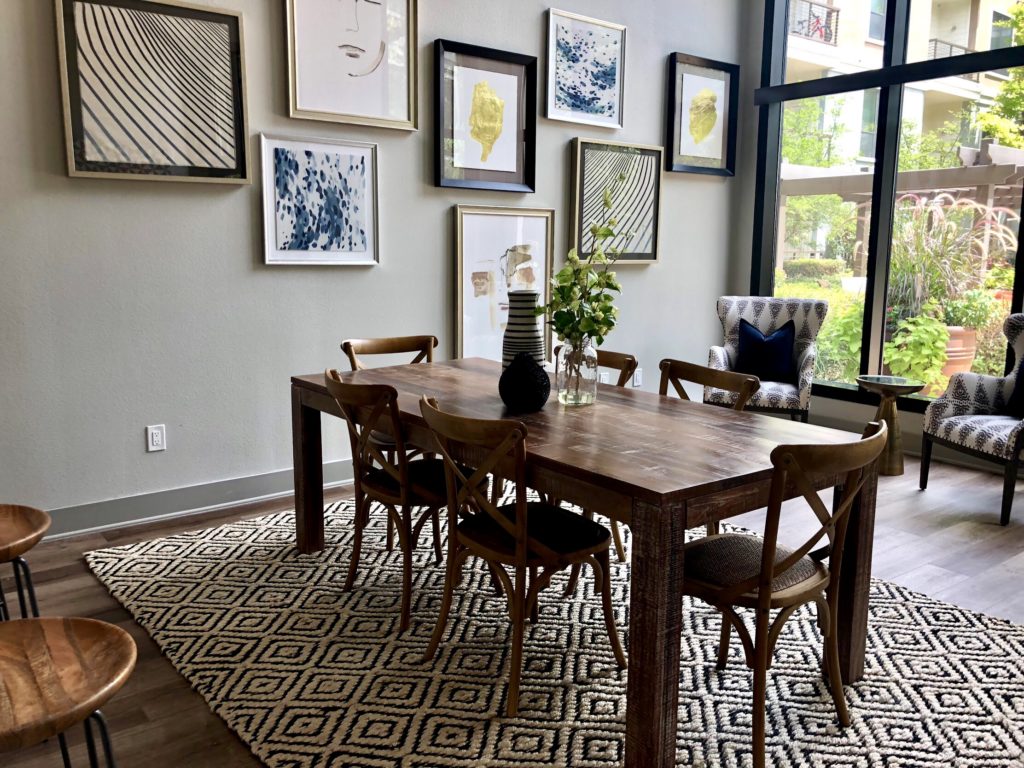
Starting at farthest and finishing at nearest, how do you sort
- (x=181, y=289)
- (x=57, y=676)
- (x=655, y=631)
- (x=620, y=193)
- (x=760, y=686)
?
(x=620, y=193) < (x=181, y=289) < (x=760, y=686) < (x=655, y=631) < (x=57, y=676)

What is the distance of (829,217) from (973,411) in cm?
177

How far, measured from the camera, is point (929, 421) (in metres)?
4.18

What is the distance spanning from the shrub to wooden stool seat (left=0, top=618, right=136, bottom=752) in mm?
4955

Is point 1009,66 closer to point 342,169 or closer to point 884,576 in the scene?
point 884,576

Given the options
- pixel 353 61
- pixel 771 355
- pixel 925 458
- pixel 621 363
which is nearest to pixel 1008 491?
pixel 925 458

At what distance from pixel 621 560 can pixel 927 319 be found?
292 cm

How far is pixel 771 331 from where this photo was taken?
5176 mm

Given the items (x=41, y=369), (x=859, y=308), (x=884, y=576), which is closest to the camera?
(x=884, y=576)

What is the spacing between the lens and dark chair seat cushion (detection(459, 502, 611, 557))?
2234mm

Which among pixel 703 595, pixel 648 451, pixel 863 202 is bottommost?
pixel 703 595

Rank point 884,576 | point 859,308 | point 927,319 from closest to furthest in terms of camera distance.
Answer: point 884,576 → point 927,319 → point 859,308

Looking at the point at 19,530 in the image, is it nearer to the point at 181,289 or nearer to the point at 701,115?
the point at 181,289

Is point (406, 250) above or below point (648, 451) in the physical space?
above

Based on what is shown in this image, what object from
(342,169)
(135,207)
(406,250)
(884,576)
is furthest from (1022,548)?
(135,207)
